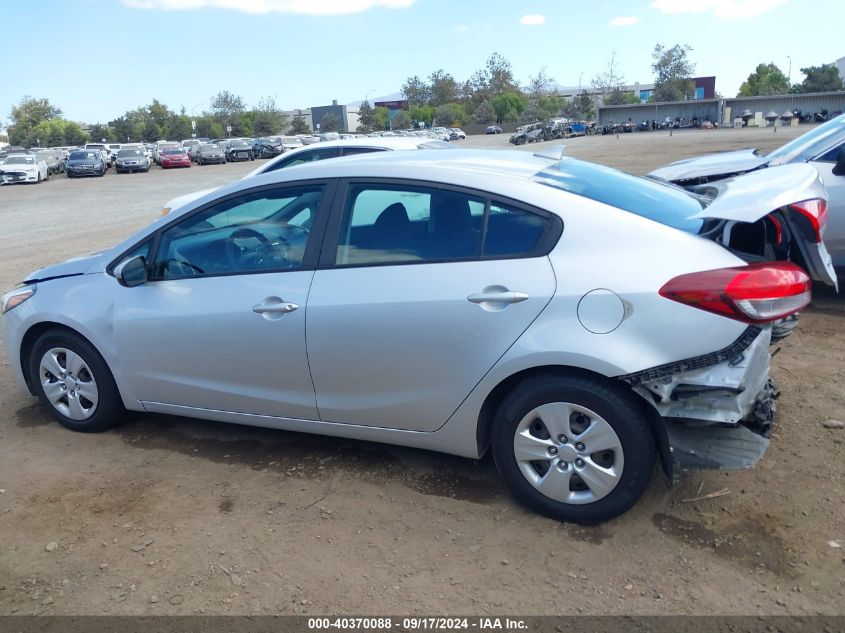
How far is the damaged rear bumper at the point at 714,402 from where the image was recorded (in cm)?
296

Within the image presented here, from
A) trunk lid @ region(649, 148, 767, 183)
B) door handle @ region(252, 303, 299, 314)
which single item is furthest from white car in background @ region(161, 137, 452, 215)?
door handle @ region(252, 303, 299, 314)

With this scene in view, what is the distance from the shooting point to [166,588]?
3.00 metres

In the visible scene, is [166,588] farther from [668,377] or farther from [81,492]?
[668,377]

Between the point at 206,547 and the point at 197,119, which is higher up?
the point at 197,119

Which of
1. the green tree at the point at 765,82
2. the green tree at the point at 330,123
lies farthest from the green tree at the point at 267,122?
the green tree at the point at 765,82

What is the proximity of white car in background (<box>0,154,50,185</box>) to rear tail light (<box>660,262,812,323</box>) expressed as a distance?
122 ft

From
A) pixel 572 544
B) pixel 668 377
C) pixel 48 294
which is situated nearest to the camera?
pixel 668 377

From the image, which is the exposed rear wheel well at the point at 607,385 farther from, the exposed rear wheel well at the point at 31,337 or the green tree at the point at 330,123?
the green tree at the point at 330,123

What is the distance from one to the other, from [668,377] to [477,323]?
0.84 m

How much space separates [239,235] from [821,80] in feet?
329

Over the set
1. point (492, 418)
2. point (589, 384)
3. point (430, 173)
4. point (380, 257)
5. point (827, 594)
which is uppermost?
point (430, 173)

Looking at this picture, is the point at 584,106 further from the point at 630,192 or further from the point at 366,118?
the point at 630,192

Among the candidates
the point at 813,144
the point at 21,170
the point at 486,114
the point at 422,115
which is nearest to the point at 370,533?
the point at 813,144

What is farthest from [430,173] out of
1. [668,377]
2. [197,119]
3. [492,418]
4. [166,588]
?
[197,119]
